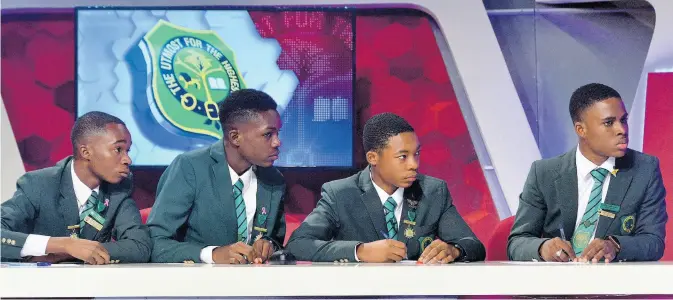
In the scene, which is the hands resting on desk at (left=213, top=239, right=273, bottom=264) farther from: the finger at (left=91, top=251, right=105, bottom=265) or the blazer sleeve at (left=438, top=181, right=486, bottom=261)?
the blazer sleeve at (left=438, top=181, right=486, bottom=261)

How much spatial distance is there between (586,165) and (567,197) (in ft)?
0.51

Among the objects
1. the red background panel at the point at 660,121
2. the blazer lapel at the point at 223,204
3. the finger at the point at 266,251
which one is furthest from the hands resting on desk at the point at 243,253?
the red background panel at the point at 660,121

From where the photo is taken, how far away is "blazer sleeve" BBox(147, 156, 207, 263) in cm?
314

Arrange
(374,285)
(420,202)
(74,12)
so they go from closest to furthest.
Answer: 1. (374,285)
2. (420,202)
3. (74,12)

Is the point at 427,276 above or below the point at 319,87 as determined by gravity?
below

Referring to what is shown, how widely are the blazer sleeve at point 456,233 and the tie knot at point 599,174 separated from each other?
0.50m

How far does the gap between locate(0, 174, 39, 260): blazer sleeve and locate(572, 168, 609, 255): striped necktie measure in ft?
6.52

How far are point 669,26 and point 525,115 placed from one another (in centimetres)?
88

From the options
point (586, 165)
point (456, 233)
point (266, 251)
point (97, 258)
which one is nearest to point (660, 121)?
point (586, 165)

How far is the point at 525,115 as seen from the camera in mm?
4953

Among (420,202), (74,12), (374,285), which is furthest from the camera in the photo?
(74,12)

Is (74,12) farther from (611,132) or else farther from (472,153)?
(611,132)

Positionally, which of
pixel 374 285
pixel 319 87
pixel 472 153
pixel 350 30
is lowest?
pixel 374 285

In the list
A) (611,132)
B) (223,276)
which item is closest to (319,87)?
(611,132)
